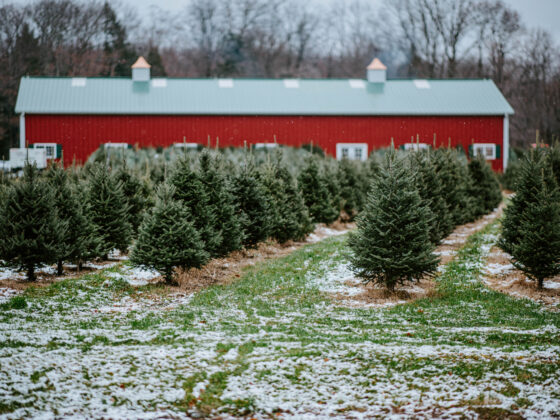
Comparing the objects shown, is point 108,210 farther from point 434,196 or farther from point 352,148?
point 352,148

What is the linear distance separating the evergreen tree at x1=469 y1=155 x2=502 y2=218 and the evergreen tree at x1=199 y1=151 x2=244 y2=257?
11179 millimetres

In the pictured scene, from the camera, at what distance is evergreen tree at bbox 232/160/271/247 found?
58.3 ft

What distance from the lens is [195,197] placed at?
1481 cm

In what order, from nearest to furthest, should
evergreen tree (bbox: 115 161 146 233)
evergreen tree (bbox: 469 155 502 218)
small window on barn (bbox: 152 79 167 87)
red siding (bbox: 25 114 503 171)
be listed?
evergreen tree (bbox: 115 161 146 233) → evergreen tree (bbox: 469 155 502 218) → red siding (bbox: 25 114 503 171) → small window on barn (bbox: 152 79 167 87)

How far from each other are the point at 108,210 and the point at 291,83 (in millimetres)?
27988

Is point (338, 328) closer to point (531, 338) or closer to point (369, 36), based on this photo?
point (531, 338)

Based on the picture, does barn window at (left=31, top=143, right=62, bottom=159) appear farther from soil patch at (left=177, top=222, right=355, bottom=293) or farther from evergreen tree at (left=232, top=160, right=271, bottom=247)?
evergreen tree at (left=232, top=160, right=271, bottom=247)

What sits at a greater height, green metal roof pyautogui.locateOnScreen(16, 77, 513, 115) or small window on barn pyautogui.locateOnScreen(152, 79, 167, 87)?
small window on barn pyautogui.locateOnScreen(152, 79, 167, 87)

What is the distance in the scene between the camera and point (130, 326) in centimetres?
969

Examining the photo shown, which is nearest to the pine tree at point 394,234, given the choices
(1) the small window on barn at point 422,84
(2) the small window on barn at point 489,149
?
(2) the small window on barn at point 489,149

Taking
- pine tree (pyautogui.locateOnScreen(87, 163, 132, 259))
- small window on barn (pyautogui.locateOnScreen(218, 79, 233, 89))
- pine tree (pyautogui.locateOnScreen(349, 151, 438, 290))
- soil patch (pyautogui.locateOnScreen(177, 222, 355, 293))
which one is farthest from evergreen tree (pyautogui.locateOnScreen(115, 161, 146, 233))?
small window on barn (pyautogui.locateOnScreen(218, 79, 233, 89))

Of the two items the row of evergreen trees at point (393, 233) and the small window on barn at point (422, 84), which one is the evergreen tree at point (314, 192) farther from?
the small window on barn at point (422, 84)

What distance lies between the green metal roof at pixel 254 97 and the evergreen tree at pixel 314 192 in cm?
1677

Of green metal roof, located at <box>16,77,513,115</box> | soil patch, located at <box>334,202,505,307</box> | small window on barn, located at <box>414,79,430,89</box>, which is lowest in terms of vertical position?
soil patch, located at <box>334,202,505,307</box>
